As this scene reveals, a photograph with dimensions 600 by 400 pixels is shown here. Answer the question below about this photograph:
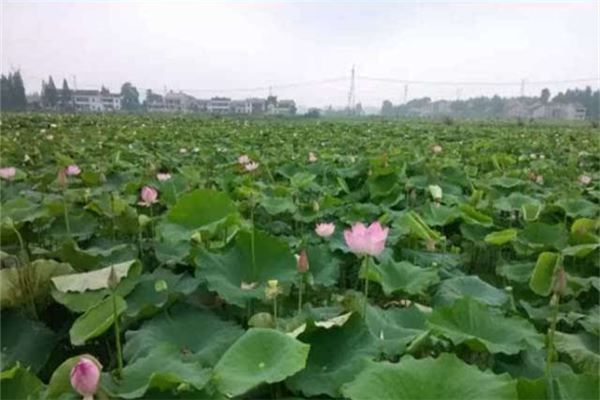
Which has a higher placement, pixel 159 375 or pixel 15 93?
pixel 15 93

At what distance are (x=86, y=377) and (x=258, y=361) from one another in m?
0.28

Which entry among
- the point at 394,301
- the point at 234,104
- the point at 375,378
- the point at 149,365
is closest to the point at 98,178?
the point at 394,301

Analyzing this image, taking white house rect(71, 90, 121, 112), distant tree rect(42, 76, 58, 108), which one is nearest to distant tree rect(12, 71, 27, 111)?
distant tree rect(42, 76, 58, 108)

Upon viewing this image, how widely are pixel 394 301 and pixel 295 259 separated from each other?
29 cm

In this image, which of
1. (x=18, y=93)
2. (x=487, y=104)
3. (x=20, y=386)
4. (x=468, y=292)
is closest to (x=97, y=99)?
(x=18, y=93)

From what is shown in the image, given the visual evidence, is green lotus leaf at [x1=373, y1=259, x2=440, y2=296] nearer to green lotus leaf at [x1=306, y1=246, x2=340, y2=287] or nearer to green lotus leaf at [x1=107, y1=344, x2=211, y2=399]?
green lotus leaf at [x1=306, y1=246, x2=340, y2=287]

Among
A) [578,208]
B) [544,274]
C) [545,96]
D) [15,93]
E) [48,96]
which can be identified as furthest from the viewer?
[545,96]

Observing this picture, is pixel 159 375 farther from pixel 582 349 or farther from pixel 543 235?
pixel 543 235

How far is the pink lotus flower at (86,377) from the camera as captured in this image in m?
0.70

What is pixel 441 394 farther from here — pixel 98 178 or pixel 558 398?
pixel 98 178

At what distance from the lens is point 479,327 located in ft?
3.51

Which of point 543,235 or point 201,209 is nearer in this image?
point 201,209

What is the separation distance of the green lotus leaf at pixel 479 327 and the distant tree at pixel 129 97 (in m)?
53.5

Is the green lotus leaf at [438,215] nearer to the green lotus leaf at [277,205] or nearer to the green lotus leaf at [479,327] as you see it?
the green lotus leaf at [277,205]
